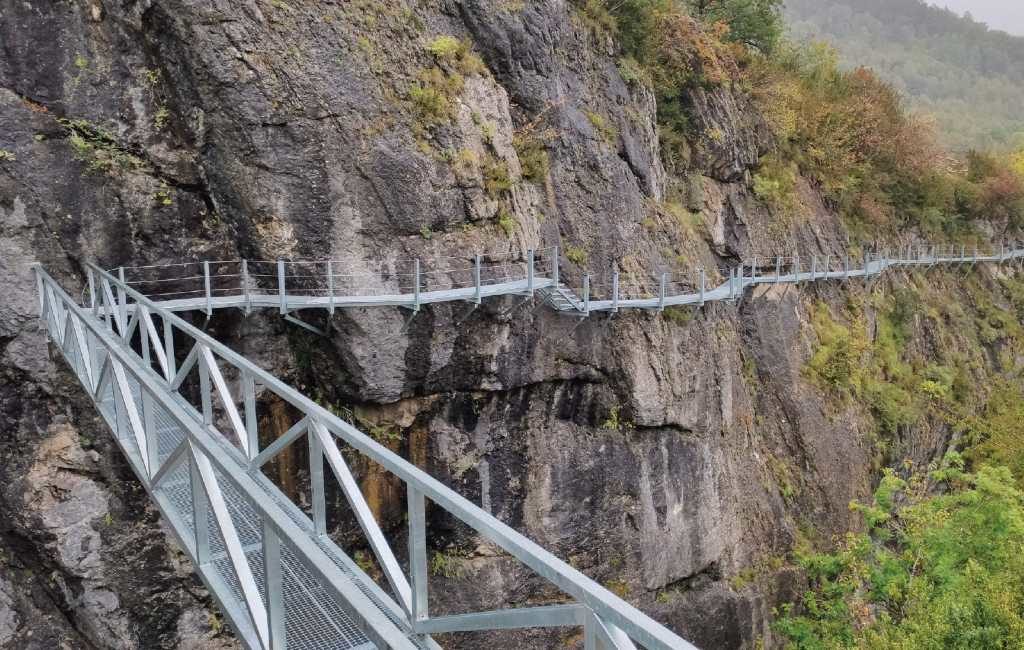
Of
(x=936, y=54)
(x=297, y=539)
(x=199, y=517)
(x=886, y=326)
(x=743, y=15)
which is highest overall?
(x=936, y=54)

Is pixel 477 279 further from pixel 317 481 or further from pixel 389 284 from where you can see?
pixel 317 481

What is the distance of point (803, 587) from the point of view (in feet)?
53.0

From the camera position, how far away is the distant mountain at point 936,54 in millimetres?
95000

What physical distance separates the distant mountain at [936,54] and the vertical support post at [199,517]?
92.6 meters

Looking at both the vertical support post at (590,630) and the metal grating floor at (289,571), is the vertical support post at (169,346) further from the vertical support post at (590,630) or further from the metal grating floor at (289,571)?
the vertical support post at (590,630)

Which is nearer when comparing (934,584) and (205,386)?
(205,386)

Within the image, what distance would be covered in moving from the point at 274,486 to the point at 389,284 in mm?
6172

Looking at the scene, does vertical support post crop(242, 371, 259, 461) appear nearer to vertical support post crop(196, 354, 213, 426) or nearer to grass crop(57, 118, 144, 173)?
vertical support post crop(196, 354, 213, 426)

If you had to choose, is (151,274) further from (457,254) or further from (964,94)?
(964,94)

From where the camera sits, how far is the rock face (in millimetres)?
9156

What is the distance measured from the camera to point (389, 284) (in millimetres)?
10289

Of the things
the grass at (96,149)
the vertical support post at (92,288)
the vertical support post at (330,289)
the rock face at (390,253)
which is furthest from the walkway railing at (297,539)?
the grass at (96,149)

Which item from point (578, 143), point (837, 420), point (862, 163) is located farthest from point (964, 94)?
point (578, 143)

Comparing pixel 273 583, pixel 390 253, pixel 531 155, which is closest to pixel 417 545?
pixel 273 583
